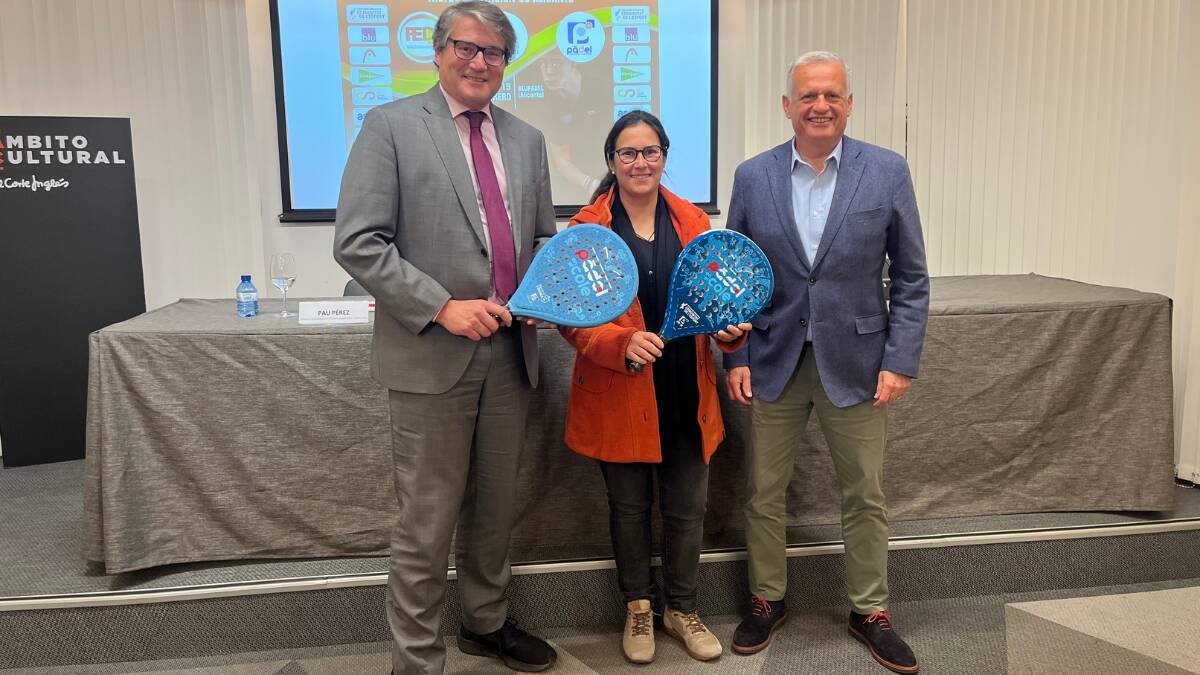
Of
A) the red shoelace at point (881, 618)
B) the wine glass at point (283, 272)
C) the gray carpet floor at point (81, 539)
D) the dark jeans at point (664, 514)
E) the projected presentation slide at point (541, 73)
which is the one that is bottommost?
the red shoelace at point (881, 618)

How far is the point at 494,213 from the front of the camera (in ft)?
6.01

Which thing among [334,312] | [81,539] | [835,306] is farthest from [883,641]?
[81,539]

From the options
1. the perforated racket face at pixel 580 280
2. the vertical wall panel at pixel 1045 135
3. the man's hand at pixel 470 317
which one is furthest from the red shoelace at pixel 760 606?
the vertical wall panel at pixel 1045 135

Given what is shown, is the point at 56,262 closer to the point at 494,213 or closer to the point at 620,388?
the point at 494,213

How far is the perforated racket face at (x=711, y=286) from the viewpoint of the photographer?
185cm

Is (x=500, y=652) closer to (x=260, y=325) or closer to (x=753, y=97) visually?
(x=260, y=325)

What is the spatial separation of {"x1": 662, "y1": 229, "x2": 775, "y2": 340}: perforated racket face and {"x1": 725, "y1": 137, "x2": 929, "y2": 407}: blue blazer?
0.15 meters

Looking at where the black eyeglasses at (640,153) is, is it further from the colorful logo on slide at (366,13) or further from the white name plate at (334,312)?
the colorful logo on slide at (366,13)

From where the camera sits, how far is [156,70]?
12.7 feet

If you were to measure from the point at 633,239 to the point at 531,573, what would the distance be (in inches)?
39.0

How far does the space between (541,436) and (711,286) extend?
2.52 feet

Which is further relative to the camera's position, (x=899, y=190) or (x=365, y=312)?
(x=365, y=312)

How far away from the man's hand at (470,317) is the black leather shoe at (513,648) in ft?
2.80

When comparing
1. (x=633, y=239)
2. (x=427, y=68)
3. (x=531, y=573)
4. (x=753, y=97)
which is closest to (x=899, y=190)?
(x=633, y=239)
